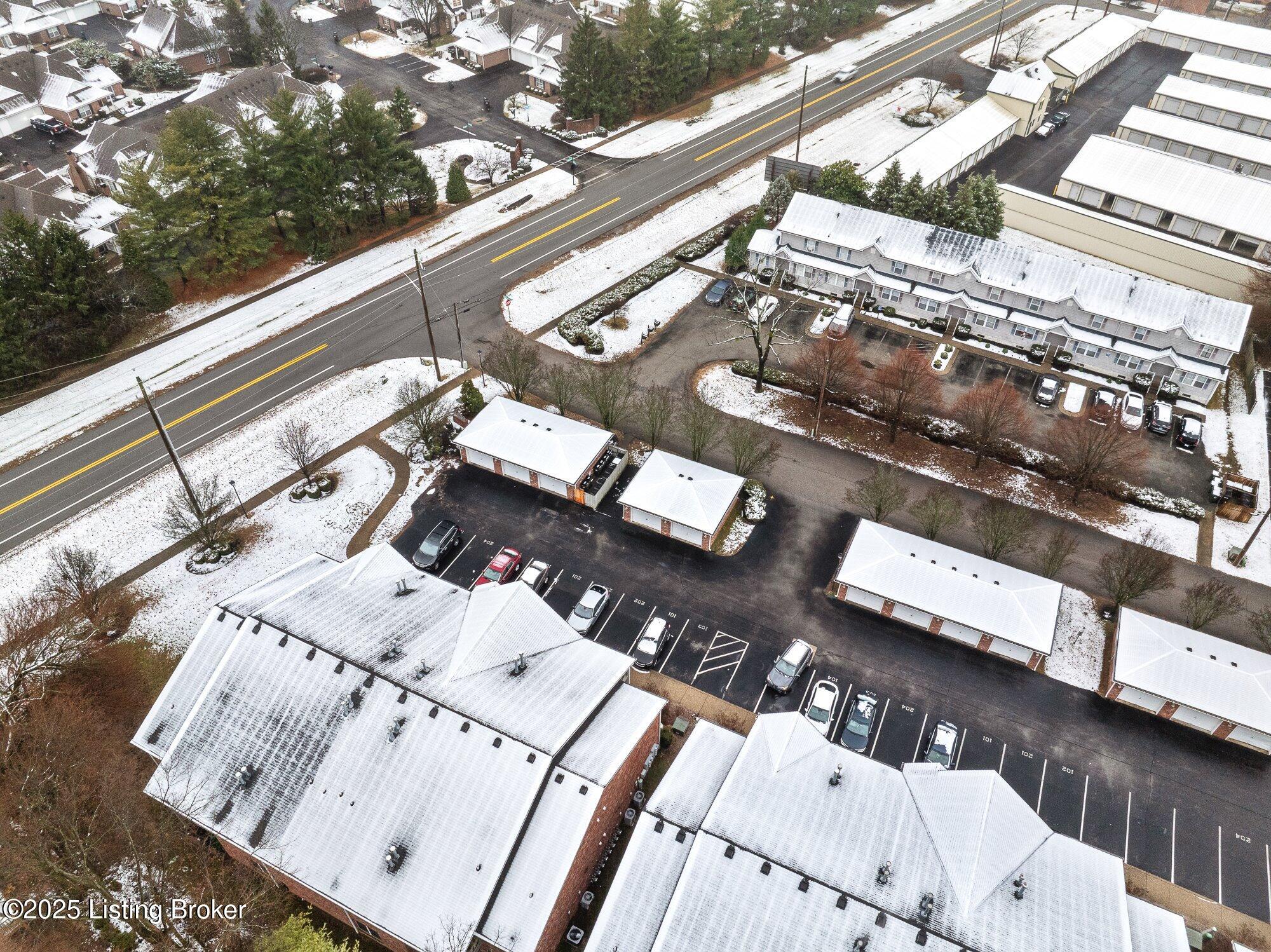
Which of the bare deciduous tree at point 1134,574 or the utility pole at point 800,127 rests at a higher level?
the utility pole at point 800,127

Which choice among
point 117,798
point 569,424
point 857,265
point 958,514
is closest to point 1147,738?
point 958,514

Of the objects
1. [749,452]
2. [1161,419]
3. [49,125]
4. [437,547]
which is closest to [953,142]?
[1161,419]

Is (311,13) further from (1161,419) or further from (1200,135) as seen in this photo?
(1161,419)

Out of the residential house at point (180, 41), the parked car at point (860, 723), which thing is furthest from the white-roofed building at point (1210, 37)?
the residential house at point (180, 41)

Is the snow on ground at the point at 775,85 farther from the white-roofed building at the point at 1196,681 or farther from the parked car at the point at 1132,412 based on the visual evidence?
the white-roofed building at the point at 1196,681

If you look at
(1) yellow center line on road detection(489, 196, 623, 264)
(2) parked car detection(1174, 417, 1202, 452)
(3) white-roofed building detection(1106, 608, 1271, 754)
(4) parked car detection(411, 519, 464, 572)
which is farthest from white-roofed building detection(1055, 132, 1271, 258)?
(4) parked car detection(411, 519, 464, 572)

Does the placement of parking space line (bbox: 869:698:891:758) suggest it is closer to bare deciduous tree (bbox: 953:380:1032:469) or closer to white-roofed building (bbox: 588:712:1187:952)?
A: white-roofed building (bbox: 588:712:1187:952)
